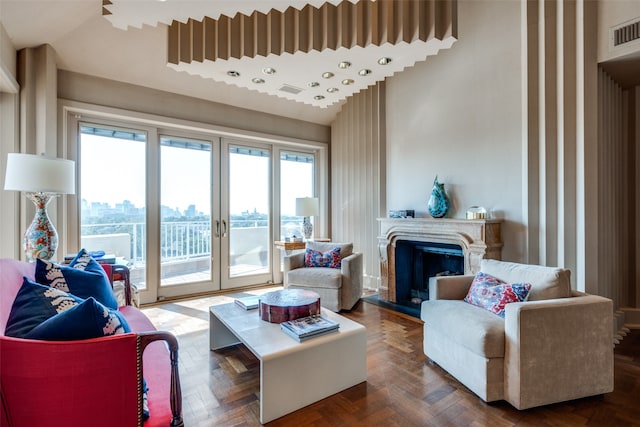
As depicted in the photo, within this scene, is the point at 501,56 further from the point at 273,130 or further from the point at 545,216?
Result: the point at 273,130

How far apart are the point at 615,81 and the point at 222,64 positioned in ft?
12.4

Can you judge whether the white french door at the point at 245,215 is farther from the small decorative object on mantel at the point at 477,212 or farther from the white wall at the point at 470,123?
the small decorative object on mantel at the point at 477,212

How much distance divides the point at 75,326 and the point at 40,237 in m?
1.90

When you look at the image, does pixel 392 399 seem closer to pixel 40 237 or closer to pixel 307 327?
pixel 307 327

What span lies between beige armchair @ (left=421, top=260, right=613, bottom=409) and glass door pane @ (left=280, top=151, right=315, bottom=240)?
3447 millimetres

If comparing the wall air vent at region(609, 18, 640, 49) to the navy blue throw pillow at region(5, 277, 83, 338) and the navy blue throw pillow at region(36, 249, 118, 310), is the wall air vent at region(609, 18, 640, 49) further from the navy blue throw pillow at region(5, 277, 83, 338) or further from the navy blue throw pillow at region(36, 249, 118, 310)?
the navy blue throw pillow at region(36, 249, 118, 310)

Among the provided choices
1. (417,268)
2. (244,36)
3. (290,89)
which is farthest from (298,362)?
(290,89)

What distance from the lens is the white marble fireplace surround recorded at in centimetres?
300

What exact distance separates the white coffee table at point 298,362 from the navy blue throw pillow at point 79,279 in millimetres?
800

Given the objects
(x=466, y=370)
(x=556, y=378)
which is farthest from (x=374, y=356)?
(x=556, y=378)

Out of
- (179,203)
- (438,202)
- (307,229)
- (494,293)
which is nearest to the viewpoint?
(494,293)

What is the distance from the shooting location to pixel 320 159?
548cm

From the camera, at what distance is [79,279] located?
1.77 meters

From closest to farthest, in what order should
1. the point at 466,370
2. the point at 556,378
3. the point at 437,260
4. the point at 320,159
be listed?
the point at 556,378 → the point at 466,370 → the point at 437,260 → the point at 320,159
